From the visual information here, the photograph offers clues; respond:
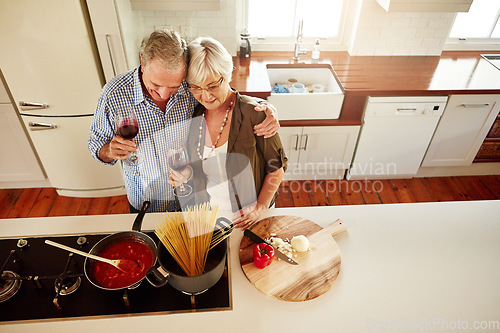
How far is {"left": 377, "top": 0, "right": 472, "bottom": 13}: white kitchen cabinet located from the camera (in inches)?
108

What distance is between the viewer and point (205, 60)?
136 cm

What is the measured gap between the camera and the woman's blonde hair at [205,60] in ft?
Answer: 4.47

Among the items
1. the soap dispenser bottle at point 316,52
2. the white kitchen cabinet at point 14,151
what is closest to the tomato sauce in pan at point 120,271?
the white kitchen cabinet at point 14,151

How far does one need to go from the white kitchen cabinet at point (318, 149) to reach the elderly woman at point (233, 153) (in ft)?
4.31

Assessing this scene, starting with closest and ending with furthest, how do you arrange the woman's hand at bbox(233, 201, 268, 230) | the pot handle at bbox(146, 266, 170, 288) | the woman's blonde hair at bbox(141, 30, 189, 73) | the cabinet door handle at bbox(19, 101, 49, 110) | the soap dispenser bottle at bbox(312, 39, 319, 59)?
the pot handle at bbox(146, 266, 170, 288), the woman's blonde hair at bbox(141, 30, 189, 73), the woman's hand at bbox(233, 201, 268, 230), the cabinet door handle at bbox(19, 101, 49, 110), the soap dispenser bottle at bbox(312, 39, 319, 59)

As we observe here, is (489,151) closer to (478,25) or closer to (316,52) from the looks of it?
(478,25)

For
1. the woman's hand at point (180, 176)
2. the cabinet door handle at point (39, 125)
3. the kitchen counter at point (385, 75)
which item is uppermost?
the woman's hand at point (180, 176)

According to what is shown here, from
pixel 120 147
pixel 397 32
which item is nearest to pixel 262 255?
pixel 120 147

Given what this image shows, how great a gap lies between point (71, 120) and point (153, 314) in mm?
1946

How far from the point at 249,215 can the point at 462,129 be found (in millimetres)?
2470

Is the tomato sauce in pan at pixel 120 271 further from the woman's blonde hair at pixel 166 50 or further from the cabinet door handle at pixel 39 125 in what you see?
the cabinet door handle at pixel 39 125

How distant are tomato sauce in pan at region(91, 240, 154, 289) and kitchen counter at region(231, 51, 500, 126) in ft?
5.61

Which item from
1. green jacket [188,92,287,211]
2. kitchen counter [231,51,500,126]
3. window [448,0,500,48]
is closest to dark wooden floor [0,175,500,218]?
kitchen counter [231,51,500,126]

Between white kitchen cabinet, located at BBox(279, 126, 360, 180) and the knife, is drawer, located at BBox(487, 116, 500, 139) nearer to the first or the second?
white kitchen cabinet, located at BBox(279, 126, 360, 180)
